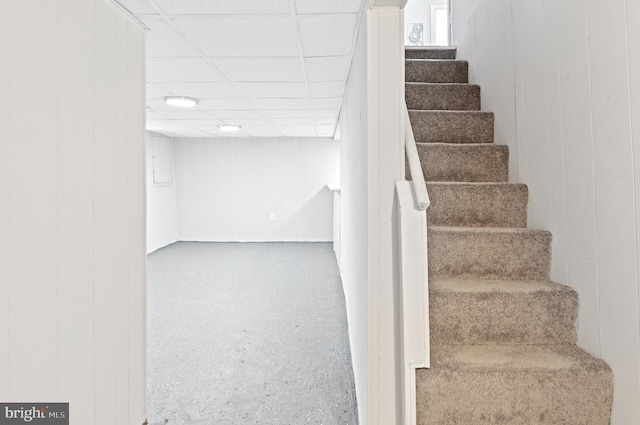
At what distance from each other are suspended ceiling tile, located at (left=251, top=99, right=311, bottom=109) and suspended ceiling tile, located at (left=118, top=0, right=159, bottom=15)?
1926mm

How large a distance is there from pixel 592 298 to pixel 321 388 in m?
1.49

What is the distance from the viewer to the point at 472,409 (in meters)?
1.41

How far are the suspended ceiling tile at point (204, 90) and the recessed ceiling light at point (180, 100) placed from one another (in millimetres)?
136

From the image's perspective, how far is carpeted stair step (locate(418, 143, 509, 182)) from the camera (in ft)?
7.43

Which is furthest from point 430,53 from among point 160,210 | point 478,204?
point 160,210

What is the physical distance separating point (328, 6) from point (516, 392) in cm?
179

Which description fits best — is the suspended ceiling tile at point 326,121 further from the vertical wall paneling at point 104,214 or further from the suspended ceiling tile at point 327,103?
the vertical wall paneling at point 104,214

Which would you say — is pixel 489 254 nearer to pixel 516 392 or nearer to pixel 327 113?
pixel 516 392

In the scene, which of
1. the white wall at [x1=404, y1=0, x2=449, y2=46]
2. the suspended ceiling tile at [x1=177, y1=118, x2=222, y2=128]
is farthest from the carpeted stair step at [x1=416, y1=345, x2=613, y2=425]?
the white wall at [x1=404, y1=0, x2=449, y2=46]

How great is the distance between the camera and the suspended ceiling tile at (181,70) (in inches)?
92.7

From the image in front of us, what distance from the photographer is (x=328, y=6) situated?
1.62 metres

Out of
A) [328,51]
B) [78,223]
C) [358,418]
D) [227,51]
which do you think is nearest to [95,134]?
[78,223]

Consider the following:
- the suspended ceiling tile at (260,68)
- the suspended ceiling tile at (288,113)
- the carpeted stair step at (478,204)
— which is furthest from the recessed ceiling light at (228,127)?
the carpeted stair step at (478,204)

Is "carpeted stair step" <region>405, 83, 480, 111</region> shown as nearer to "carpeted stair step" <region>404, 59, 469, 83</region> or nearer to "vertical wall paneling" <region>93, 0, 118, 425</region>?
"carpeted stair step" <region>404, 59, 469, 83</region>
